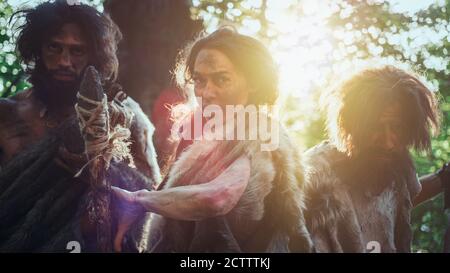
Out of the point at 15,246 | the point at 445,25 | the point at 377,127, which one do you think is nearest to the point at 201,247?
the point at 15,246

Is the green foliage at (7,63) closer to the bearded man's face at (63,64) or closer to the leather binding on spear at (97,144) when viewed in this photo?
the bearded man's face at (63,64)

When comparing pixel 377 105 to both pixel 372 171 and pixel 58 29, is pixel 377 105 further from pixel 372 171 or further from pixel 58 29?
pixel 58 29

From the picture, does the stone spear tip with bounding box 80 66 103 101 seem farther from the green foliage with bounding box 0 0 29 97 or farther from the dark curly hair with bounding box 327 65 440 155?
the dark curly hair with bounding box 327 65 440 155

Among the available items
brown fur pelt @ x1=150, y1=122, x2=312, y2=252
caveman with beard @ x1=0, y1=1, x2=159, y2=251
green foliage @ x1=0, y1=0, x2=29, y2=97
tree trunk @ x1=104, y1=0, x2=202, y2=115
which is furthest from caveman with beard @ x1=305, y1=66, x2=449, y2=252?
green foliage @ x1=0, y1=0, x2=29, y2=97

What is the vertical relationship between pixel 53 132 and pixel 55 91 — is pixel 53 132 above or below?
below

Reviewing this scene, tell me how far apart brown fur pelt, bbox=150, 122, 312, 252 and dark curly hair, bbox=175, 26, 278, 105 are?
0.29 m

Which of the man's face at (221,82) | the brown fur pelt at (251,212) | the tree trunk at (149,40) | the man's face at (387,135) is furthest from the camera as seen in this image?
the tree trunk at (149,40)

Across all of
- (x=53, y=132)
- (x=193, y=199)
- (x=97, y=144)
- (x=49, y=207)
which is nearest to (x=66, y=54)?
(x=53, y=132)

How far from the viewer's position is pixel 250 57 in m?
3.38

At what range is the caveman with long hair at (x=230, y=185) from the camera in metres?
3.16

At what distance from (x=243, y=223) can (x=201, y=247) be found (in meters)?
0.22

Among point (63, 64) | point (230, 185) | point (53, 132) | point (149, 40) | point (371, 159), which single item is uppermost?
point (149, 40)

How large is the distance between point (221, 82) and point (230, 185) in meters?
0.52

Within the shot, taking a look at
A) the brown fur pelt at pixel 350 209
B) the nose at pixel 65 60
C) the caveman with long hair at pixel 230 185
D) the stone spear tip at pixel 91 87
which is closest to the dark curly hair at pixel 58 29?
the nose at pixel 65 60
